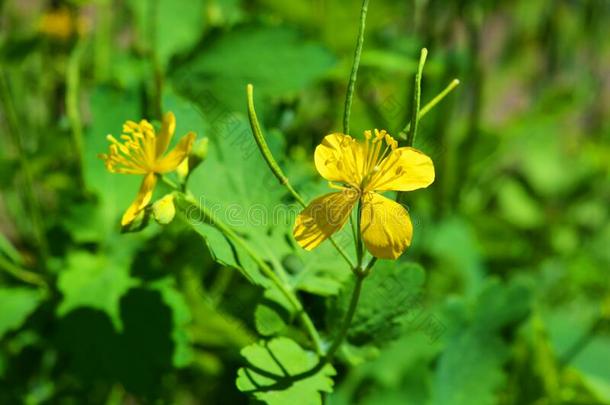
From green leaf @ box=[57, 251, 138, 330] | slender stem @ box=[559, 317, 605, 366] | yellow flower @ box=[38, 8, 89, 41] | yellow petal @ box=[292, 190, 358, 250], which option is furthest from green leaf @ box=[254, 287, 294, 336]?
yellow flower @ box=[38, 8, 89, 41]

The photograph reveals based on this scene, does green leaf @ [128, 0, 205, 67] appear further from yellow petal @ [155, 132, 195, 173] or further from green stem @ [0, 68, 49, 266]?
yellow petal @ [155, 132, 195, 173]

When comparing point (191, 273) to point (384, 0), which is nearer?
point (191, 273)

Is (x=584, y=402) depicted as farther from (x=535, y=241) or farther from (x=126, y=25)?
(x=126, y=25)

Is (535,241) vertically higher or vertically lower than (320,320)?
lower

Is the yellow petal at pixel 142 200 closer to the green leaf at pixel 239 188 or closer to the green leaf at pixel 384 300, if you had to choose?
the green leaf at pixel 239 188

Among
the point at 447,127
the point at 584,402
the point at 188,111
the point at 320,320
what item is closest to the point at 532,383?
the point at 584,402
